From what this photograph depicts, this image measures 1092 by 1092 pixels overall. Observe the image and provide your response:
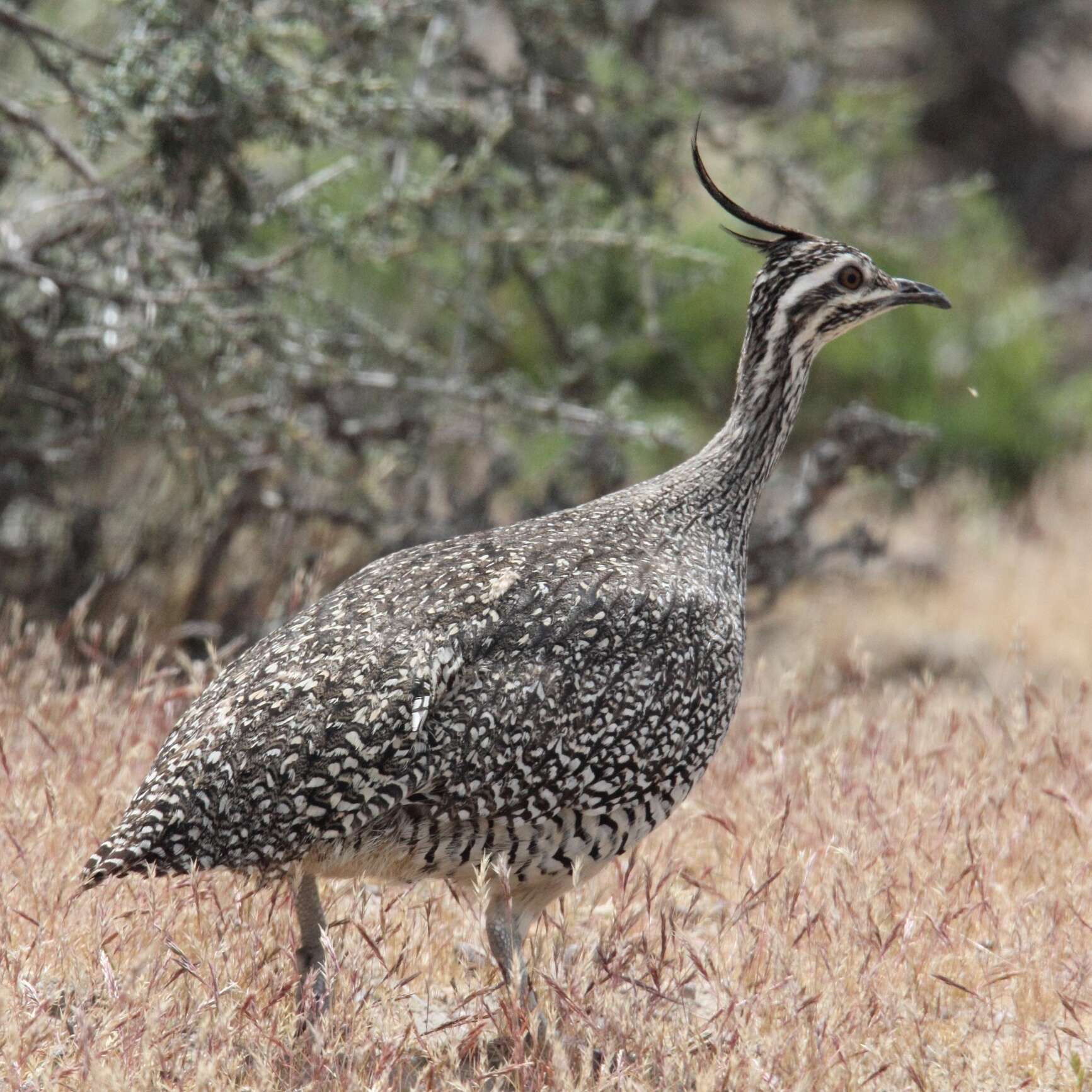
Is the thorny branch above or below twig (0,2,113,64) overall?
below

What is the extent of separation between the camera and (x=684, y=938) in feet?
13.6

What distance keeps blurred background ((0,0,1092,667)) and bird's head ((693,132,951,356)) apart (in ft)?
6.34

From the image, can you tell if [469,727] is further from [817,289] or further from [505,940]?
[817,289]

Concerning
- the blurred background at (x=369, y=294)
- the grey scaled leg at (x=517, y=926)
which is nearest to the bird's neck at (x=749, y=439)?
the grey scaled leg at (x=517, y=926)

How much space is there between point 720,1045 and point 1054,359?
1344 cm

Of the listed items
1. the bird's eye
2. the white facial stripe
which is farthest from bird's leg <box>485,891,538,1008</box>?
the bird's eye

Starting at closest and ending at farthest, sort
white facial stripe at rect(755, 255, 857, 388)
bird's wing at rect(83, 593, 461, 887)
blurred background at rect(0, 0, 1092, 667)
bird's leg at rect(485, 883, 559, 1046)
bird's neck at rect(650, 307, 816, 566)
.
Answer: bird's wing at rect(83, 593, 461, 887)
bird's leg at rect(485, 883, 559, 1046)
bird's neck at rect(650, 307, 816, 566)
white facial stripe at rect(755, 255, 857, 388)
blurred background at rect(0, 0, 1092, 667)

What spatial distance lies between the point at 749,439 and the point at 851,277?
2.14 feet

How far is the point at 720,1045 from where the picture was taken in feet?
12.1

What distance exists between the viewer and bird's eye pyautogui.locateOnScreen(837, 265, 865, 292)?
16.9 ft

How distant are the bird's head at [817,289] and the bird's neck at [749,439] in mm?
42

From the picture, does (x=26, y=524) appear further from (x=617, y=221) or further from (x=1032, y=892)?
(x=1032, y=892)

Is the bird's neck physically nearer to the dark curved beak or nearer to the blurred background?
the dark curved beak

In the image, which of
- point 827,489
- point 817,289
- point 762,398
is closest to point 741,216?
point 817,289
